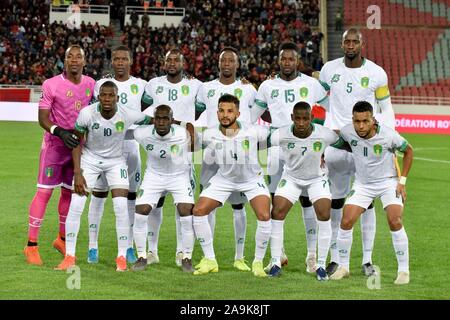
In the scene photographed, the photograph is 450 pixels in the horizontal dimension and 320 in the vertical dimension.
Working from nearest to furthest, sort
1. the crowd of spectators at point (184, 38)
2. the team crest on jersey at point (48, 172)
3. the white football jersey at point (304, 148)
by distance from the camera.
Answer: the white football jersey at point (304, 148) → the team crest on jersey at point (48, 172) → the crowd of spectators at point (184, 38)

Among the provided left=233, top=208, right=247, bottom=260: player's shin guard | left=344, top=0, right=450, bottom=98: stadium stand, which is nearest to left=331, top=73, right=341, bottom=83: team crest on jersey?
left=233, top=208, right=247, bottom=260: player's shin guard

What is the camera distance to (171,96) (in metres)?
10.2

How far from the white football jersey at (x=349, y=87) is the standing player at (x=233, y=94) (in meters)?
0.93

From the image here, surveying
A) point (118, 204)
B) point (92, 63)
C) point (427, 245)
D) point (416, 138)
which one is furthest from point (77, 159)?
point (92, 63)

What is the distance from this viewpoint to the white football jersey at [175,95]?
1026 cm

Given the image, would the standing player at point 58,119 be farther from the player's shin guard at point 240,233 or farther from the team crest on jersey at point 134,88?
the player's shin guard at point 240,233

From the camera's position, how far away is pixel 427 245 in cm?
1148

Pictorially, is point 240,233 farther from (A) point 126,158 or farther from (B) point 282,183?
(A) point 126,158

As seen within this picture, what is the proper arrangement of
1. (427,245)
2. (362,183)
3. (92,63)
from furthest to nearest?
(92,63) → (427,245) → (362,183)

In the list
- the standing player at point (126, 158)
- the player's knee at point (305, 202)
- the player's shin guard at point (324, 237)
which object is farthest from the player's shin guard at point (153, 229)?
the player's shin guard at point (324, 237)

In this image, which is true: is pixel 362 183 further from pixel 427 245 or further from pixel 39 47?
pixel 39 47

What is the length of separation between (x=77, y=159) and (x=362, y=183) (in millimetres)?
3059

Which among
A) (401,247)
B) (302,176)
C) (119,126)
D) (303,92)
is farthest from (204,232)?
(401,247)

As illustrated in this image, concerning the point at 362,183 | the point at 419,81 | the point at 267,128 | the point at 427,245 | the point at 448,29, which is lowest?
the point at 427,245
